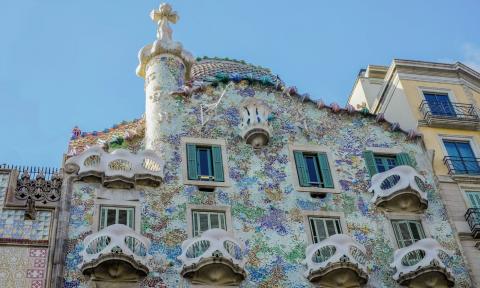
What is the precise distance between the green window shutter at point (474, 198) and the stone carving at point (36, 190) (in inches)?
501

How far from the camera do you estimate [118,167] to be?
2228 cm

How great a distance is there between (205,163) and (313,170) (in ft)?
11.4

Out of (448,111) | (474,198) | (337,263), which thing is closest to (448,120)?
(448,111)

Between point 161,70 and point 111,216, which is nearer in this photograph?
point 111,216

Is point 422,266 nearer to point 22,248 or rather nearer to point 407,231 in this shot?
point 407,231

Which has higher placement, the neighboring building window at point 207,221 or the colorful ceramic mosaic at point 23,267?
the neighboring building window at point 207,221

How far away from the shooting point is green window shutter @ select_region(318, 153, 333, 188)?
77.9 feet

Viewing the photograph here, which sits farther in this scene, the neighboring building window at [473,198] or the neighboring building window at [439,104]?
the neighboring building window at [439,104]

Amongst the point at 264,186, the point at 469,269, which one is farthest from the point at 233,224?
the point at 469,269

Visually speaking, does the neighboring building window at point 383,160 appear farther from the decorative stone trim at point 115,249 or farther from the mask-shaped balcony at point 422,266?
the decorative stone trim at point 115,249

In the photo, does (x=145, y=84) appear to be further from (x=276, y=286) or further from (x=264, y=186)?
(x=276, y=286)

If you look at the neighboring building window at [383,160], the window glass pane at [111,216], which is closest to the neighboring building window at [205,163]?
the window glass pane at [111,216]

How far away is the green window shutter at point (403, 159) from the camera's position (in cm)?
2525

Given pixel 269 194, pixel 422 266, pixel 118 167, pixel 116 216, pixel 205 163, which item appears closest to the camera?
pixel 422 266
